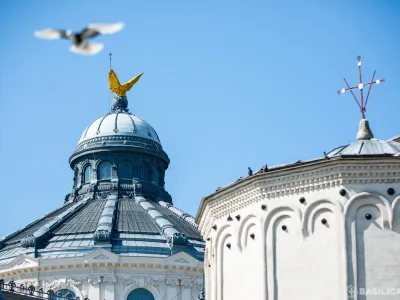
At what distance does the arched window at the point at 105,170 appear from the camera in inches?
3760

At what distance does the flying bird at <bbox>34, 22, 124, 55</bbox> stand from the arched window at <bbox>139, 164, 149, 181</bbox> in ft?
254

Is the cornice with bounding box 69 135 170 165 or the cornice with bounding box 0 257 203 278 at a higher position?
the cornice with bounding box 69 135 170 165

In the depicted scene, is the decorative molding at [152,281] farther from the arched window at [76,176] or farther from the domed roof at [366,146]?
the domed roof at [366,146]

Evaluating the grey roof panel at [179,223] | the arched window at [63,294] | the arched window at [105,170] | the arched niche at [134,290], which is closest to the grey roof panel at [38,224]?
the arched window at [105,170]

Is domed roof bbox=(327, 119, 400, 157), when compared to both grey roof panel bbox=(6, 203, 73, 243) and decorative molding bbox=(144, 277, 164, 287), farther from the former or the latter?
grey roof panel bbox=(6, 203, 73, 243)

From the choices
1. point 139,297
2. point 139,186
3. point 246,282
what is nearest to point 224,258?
point 246,282

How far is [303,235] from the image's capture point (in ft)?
106

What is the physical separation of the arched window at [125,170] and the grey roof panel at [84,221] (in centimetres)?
504

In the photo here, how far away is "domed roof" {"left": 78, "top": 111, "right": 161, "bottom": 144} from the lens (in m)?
95.8

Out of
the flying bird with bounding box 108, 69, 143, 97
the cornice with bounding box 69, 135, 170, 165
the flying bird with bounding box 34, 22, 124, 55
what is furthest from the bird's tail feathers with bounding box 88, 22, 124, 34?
the flying bird with bounding box 108, 69, 143, 97

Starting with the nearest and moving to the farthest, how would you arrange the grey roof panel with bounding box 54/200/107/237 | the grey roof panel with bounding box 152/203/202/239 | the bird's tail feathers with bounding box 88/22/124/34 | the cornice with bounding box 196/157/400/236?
the bird's tail feathers with bounding box 88/22/124/34, the cornice with bounding box 196/157/400/236, the grey roof panel with bounding box 54/200/107/237, the grey roof panel with bounding box 152/203/202/239

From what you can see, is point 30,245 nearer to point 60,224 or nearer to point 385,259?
point 60,224

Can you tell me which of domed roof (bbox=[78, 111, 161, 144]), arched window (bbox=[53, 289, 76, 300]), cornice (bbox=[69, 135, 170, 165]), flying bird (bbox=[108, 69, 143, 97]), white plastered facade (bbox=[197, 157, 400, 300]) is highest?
flying bird (bbox=[108, 69, 143, 97])

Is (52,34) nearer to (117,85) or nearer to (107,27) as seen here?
(107,27)
